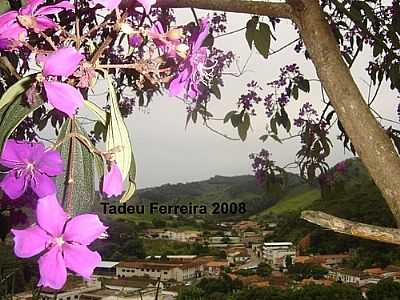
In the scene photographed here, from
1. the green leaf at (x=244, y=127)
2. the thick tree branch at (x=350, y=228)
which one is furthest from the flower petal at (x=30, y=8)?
the green leaf at (x=244, y=127)

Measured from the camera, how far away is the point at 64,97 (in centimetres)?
18

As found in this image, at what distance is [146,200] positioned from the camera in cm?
182

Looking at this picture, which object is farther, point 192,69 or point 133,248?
point 133,248

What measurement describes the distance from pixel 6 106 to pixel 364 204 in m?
1.75

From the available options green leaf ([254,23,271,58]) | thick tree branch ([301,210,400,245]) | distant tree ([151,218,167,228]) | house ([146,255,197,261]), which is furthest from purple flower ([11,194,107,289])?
house ([146,255,197,261])

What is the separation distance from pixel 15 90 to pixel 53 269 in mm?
62

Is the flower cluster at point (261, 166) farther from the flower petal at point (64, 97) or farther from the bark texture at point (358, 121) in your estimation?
the flower petal at point (64, 97)

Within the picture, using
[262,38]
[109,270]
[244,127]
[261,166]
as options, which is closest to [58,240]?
[262,38]

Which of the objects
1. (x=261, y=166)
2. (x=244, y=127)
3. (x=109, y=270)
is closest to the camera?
(x=244, y=127)

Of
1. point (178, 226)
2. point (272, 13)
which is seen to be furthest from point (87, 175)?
point (178, 226)

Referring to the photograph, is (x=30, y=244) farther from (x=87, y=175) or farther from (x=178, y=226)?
(x=178, y=226)

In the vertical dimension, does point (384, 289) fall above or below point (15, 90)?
below

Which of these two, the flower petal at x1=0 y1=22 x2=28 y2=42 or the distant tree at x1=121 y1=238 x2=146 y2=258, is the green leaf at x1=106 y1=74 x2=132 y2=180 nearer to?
the flower petal at x1=0 y1=22 x2=28 y2=42

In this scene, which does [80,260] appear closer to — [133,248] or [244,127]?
[244,127]
